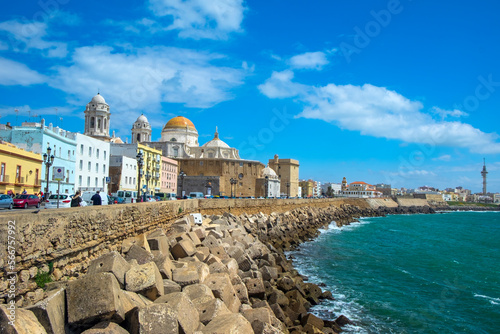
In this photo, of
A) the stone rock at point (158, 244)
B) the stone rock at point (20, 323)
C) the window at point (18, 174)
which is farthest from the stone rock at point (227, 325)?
the window at point (18, 174)

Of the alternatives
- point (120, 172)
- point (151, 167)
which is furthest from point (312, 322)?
point (151, 167)

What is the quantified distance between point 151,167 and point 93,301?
42178 mm

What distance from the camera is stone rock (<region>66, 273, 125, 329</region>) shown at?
496 cm

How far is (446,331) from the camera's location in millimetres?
10273

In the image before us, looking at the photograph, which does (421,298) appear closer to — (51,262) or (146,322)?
(146,322)

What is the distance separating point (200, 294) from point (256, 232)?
1419cm

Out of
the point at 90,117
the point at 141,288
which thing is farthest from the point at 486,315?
the point at 90,117

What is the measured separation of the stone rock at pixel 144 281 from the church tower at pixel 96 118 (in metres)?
46.6

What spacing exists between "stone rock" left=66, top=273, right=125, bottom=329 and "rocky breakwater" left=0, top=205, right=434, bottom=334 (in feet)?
0.04

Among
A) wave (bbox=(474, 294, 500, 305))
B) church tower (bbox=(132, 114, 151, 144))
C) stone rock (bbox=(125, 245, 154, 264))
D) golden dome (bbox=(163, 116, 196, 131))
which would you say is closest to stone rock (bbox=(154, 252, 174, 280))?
stone rock (bbox=(125, 245, 154, 264))

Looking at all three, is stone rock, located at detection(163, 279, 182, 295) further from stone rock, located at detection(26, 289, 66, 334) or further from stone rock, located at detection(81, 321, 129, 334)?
stone rock, located at detection(26, 289, 66, 334)

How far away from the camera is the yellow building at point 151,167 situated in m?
44.0

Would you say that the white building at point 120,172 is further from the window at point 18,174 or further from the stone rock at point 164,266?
the stone rock at point 164,266

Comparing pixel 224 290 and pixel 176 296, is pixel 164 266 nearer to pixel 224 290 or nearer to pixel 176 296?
pixel 224 290
